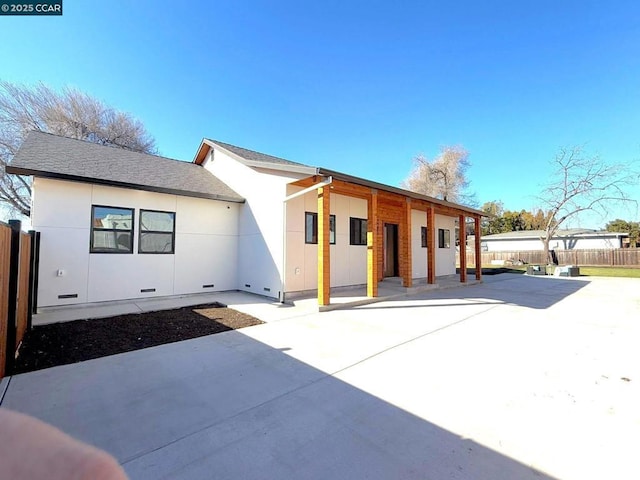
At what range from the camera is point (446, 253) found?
13.9 meters

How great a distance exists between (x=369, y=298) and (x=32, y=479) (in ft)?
25.4

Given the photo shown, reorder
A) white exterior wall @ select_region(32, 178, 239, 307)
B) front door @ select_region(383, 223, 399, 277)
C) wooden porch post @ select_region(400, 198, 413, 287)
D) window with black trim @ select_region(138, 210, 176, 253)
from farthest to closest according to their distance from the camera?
front door @ select_region(383, 223, 399, 277), wooden porch post @ select_region(400, 198, 413, 287), window with black trim @ select_region(138, 210, 176, 253), white exterior wall @ select_region(32, 178, 239, 307)

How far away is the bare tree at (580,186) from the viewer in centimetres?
2175

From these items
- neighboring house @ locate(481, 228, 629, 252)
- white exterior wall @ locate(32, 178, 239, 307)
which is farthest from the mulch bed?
neighboring house @ locate(481, 228, 629, 252)

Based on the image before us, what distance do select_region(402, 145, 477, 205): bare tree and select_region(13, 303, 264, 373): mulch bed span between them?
85.8 feet

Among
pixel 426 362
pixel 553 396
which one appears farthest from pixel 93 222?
pixel 553 396

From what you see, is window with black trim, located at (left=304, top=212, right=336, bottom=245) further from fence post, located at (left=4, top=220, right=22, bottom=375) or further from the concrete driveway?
fence post, located at (left=4, top=220, right=22, bottom=375)

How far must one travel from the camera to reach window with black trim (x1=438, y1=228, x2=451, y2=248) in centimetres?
1356

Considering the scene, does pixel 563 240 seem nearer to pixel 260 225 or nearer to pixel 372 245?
pixel 372 245

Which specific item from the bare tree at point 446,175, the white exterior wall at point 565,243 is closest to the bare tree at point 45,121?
the bare tree at point 446,175

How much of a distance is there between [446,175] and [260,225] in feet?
80.0

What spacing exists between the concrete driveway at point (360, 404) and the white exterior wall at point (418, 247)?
22.7ft

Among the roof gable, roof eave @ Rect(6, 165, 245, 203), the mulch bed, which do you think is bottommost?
the mulch bed

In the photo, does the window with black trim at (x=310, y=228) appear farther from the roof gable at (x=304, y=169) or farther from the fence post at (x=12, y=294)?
the fence post at (x=12, y=294)
